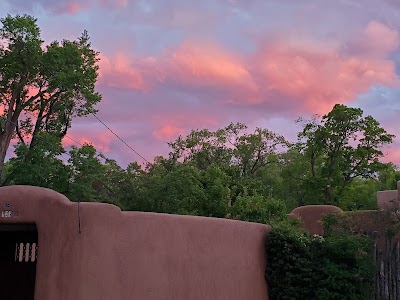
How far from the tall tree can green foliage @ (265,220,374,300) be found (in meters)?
12.8

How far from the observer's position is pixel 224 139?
130ft

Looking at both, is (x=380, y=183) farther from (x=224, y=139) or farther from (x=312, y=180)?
(x=224, y=139)

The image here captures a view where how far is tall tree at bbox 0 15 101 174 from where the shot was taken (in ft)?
77.4

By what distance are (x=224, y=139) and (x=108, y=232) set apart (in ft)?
96.3

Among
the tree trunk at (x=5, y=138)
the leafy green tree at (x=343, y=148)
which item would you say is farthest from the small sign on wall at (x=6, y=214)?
the leafy green tree at (x=343, y=148)

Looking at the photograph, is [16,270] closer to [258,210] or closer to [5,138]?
[258,210]

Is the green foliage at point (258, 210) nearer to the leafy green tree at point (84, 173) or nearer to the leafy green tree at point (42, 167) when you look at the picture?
the leafy green tree at point (84, 173)

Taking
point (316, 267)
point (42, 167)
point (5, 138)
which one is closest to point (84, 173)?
point (42, 167)

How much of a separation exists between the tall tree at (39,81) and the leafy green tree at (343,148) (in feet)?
41.0

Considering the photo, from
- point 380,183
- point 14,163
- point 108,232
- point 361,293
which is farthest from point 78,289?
point 380,183

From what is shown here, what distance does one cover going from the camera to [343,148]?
29922mm

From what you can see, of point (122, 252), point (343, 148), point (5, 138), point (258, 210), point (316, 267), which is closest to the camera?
point (122, 252)

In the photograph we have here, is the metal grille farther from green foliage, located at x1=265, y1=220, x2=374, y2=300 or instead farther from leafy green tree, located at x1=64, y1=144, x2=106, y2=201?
leafy green tree, located at x1=64, y1=144, x2=106, y2=201

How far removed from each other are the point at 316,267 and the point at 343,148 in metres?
17.5
